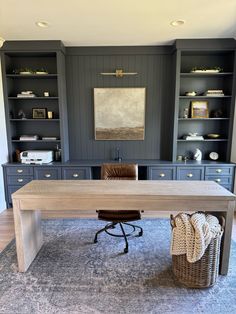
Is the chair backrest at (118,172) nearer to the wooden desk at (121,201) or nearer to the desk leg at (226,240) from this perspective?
the wooden desk at (121,201)

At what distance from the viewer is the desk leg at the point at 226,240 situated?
1.92 m

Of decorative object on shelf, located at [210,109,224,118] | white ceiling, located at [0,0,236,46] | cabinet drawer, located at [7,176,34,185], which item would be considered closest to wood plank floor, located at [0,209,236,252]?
cabinet drawer, located at [7,176,34,185]

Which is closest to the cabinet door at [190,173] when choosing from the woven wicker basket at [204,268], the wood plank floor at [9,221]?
the wood plank floor at [9,221]

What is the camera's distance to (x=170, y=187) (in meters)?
2.16

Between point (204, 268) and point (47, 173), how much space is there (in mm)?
2647

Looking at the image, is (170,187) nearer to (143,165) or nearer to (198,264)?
(198,264)

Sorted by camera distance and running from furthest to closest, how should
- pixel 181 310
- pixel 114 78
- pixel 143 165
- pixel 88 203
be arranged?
pixel 114 78 → pixel 143 165 → pixel 88 203 → pixel 181 310

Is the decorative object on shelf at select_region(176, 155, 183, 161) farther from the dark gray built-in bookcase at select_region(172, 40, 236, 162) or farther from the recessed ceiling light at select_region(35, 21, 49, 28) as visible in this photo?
the recessed ceiling light at select_region(35, 21, 49, 28)

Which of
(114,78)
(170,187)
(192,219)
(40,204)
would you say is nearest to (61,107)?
(114,78)

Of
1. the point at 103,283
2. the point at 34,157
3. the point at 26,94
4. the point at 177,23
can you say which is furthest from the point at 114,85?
the point at 103,283

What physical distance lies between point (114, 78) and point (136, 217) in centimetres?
247

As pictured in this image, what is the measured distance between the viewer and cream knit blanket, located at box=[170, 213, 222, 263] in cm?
177

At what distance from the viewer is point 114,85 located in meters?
3.76

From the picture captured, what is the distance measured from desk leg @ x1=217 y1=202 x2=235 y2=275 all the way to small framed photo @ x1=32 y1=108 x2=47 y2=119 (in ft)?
10.2
